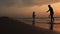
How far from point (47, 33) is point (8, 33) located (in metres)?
2.64

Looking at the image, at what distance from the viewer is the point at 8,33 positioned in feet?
42.7

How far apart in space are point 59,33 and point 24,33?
2.55 metres

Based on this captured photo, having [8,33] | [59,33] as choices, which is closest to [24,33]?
[8,33]

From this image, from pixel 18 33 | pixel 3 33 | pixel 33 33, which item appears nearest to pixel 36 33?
pixel 33 33

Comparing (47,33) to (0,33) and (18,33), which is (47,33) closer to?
(18,33)

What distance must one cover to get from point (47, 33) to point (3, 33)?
9.67ft

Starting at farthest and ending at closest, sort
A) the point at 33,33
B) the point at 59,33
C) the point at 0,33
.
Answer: the point at 59,33, the point at 33,33, the point at 0,33

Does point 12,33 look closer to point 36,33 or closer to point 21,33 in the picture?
point 21,33

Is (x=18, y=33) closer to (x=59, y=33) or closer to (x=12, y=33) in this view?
(x=12, y=33)

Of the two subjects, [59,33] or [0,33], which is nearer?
[0,33]

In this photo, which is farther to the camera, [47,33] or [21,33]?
[47,33]

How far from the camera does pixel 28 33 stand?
44.4 feet

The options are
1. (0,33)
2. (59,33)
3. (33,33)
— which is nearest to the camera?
(0,33)

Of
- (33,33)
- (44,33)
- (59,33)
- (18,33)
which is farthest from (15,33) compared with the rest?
(59,33)
